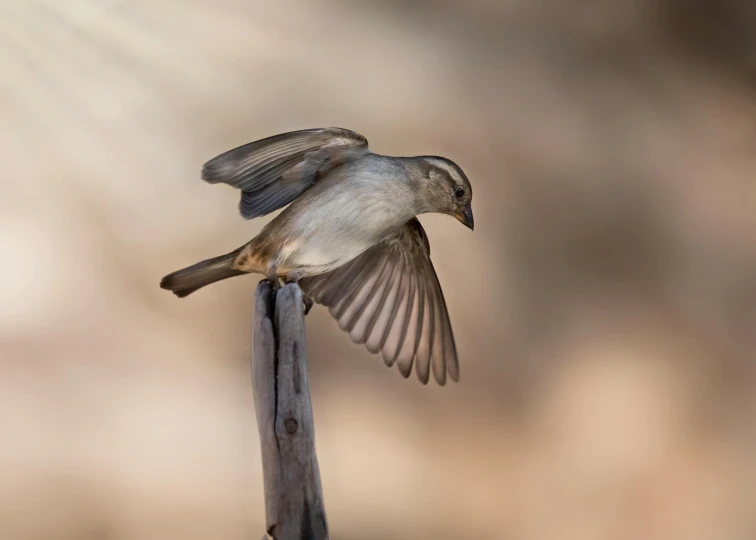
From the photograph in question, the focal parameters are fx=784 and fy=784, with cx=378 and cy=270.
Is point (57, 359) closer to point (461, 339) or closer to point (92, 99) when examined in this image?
point (92, 99)

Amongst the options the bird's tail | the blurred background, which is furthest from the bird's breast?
the blurred background

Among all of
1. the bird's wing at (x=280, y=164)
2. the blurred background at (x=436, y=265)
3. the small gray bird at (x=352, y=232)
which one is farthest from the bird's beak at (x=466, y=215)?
the blurred background at (x=436, y=265)

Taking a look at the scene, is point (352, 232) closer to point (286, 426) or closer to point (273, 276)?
point (273, 276)

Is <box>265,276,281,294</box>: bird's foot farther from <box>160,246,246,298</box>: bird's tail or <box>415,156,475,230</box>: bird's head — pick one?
<box>415,156,475,230</box>: bird's head

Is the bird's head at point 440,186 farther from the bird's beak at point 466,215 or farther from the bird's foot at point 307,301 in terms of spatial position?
the bird's foot at point 307,301

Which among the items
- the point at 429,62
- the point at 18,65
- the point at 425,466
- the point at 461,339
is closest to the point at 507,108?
the point at 429,62

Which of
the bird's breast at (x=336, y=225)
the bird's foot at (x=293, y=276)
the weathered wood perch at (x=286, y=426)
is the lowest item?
the weathered wood perch at (x=286, y=426)
